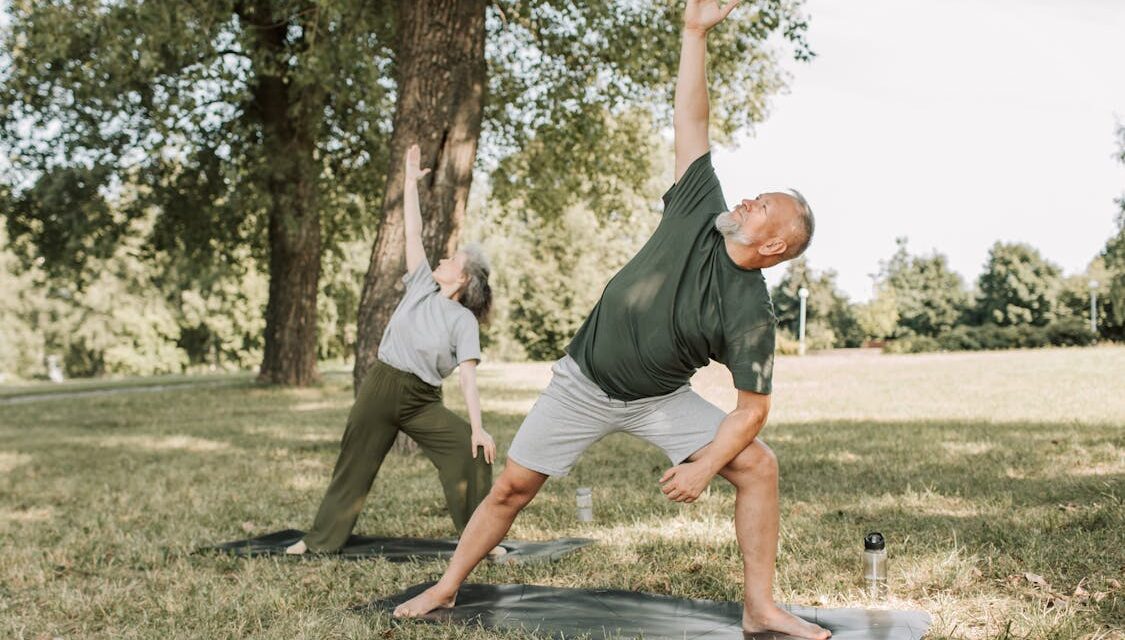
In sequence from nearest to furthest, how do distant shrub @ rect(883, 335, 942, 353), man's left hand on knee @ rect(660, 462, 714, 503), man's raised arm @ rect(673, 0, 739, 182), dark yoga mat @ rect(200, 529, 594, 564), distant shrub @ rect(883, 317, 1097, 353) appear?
man's left hand on knee @ rect(660, 462, 714, 503) < man's raised arm @ rect(673, 0, 739, 182) < dark yoga mat @ rect(200, 529, 594, 564) < distant shrub @ rect(883, 317, 1097, 353) < distant shrub @ rect(883, 335, 942, 353)

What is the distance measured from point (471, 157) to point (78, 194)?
12233mm

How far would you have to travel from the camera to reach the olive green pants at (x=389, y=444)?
575 centimetres

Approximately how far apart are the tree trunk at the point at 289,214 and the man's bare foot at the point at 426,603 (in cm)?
1370

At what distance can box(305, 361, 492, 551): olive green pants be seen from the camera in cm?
575

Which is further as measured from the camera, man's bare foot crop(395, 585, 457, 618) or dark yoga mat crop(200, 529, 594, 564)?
dark yoga mat crop(200, 529, 594, 564)

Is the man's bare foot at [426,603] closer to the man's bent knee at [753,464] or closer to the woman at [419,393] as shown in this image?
the woman at [419,393]

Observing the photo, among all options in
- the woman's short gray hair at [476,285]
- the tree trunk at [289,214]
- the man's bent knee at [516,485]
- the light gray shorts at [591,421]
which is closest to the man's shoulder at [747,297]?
the light gray shorts at [591,421]

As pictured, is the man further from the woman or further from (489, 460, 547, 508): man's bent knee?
the woman

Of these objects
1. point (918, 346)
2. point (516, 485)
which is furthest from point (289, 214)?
point (918, 346)

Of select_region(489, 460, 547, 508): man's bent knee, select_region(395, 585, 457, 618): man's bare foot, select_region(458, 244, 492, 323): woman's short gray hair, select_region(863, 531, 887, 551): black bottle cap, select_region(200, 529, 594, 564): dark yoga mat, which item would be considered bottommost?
select_region(200, 529, 594, 564): dark yoga mat

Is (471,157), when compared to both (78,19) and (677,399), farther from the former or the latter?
(78,19)

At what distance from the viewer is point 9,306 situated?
176 feet

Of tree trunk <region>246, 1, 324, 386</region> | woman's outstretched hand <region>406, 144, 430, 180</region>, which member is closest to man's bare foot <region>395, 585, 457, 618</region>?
woman's outstretched hand <region>406, 144, 430, 180</region>

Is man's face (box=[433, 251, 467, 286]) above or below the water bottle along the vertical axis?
above
